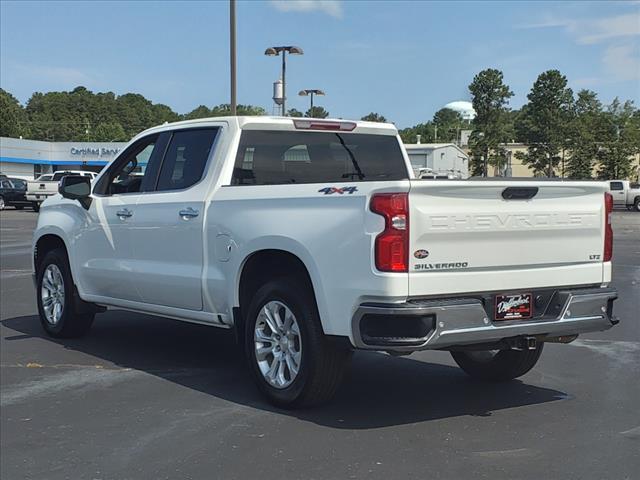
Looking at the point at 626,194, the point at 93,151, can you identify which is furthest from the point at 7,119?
the point at 626,194

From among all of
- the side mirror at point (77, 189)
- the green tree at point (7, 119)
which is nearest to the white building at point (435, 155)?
the green tree at point (7, 119)

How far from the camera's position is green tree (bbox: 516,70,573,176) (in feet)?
217

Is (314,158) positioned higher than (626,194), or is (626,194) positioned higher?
(314,158)

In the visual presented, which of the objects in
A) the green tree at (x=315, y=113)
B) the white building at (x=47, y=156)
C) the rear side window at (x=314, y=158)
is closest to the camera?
the rear side window at (x=314, y=158)

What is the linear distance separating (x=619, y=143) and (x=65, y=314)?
198ft

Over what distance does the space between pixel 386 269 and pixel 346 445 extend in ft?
3.50

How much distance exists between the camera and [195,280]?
6.07 metres

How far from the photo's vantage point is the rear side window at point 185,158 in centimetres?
635

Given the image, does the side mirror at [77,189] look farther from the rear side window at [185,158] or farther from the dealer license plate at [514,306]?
the dealer license plate at [514,306]

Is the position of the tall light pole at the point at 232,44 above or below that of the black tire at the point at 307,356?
above

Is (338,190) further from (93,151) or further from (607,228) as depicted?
(93,151)

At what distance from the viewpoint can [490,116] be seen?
2707 inches

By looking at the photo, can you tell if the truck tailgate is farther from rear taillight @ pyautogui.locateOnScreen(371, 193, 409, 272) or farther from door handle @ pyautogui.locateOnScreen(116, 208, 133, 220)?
door handle @ pyautogui.locateOnScreen(116, 208, 133, 220)

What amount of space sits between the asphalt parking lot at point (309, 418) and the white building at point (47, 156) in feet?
215
